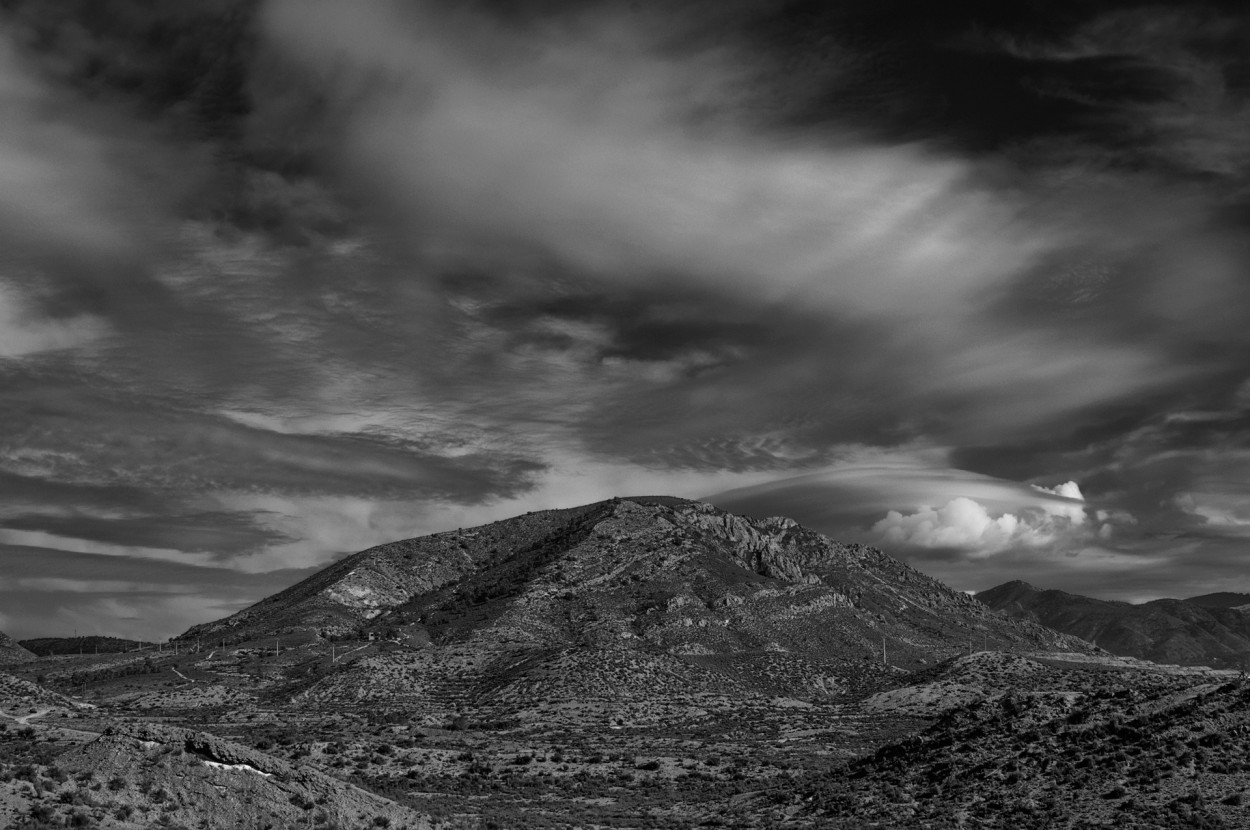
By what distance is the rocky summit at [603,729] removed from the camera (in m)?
39.9

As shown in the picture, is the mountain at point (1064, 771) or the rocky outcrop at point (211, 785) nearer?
the rocky outcrop at point (211, 785)

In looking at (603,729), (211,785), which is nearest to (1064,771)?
(211,785)

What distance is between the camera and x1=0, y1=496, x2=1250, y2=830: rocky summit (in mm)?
39938

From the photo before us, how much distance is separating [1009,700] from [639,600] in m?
132

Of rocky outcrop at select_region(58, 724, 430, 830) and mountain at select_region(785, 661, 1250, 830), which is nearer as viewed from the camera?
rocky outcrop at select_region(58, 724, 430, 830)

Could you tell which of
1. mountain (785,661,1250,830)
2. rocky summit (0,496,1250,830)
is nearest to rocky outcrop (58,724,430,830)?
rocky summit (0,496,1250,830)

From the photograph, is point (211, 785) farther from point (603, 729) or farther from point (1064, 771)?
point (603, 729)

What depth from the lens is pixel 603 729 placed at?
108m

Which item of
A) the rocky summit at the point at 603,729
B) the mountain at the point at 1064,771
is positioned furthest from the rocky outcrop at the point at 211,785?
the mountain at the point at 1064,771

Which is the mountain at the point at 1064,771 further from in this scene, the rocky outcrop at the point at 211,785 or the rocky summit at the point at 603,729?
the rocky outcrop at the point at 211,785

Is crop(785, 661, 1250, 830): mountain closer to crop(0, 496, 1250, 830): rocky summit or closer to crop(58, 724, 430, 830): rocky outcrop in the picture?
crop(0, 496, 1250, 830): rocky summit

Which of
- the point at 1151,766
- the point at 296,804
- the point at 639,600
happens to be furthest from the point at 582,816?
the point at 639,600

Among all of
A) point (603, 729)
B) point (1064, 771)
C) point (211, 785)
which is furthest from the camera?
point (603, 729)

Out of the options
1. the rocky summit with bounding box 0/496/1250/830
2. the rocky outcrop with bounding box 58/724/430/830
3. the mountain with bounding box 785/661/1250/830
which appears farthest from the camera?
the mountain with bounding box 785/661/1250/830
